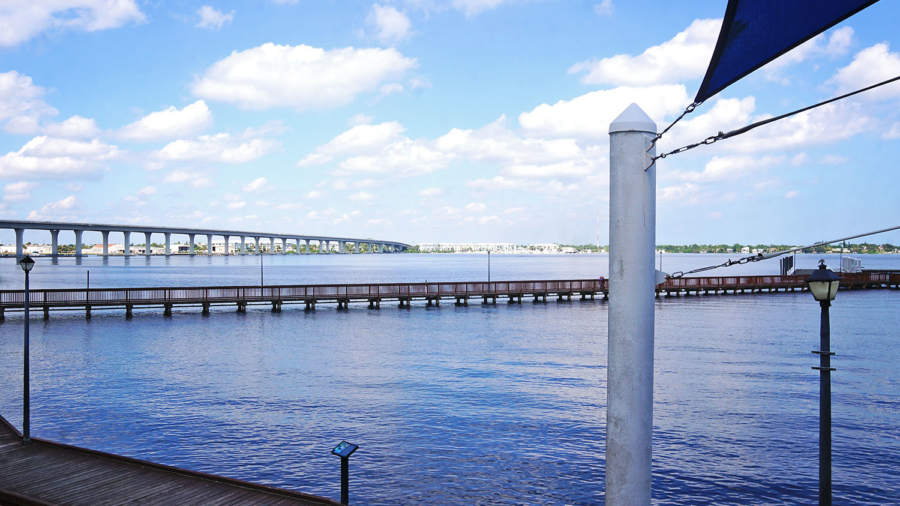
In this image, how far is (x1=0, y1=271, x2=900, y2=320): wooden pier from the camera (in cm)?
4603

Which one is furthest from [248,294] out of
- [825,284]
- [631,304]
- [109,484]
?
[631,304]

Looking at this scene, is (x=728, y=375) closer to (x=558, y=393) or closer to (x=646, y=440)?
(x=558, y=393)

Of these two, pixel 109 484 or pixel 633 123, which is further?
pixel 109 484

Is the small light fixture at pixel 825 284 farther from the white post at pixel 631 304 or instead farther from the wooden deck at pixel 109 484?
the wooden deck at pixel 109 484

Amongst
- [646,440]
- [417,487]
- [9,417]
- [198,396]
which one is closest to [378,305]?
[198,396]

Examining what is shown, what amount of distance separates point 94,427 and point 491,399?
465 inches

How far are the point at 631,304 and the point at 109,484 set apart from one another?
32.1 ft

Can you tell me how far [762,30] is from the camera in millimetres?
3115

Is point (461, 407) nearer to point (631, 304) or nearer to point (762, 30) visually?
point (631, 304)

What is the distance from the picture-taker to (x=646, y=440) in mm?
3502

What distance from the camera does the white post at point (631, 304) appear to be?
3480mm

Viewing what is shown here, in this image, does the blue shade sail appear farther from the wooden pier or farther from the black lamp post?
the wooden pier

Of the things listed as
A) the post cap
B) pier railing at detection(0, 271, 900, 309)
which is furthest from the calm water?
the post cap

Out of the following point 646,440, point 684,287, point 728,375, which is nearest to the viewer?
point 646,440
